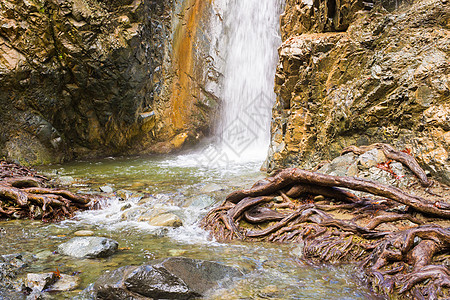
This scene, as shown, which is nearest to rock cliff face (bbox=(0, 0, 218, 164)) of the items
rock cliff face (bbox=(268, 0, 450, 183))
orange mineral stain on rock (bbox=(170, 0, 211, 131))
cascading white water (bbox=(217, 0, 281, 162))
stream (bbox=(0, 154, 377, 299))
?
orange mineral stain on rock (bbox=(170, 0, 211, 131))

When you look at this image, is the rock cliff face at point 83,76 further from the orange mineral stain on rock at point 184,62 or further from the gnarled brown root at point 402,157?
the gnarled brown root at point 402,157

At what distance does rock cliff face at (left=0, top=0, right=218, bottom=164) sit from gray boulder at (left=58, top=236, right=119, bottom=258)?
9930mm

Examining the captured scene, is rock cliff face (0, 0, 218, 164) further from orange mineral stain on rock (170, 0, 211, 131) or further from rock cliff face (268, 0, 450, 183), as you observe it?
rock cliff face (268, 0, 450, 183)

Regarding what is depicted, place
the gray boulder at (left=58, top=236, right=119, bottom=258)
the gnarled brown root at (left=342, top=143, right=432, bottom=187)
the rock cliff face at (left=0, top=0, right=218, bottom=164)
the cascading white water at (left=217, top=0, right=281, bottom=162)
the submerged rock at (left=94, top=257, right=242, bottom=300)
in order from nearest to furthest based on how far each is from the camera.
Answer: the submerged rock at (left=94, top=257, right=242, bottom=300)
the gray boulder at (left=58, top=236, right=119, bottom=258)
the gnarled brown root at (left=342, top=143, right=432, bottom=187)
the rock cliff face at (left=0, top=0, right=218, bottom=164)
the cascading white water at (left=217, top=0, right=281, bottom=162)

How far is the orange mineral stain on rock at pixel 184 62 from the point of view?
1784 centimetres

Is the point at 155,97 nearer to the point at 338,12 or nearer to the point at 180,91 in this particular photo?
the point at 180,91

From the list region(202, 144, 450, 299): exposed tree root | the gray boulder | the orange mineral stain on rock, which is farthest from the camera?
the orange mineral stain on rock

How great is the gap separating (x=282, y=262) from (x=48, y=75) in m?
13.2

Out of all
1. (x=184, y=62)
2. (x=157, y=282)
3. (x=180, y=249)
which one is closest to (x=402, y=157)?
(x=180, y=249)

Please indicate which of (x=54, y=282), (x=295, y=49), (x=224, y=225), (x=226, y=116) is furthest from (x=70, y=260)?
(x=226, y=116)

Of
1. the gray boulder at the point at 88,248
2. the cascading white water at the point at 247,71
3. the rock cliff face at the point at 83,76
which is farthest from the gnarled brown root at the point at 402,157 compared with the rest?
the cascading white water at the point at 247,71

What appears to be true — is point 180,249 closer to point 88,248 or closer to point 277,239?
point 88,248

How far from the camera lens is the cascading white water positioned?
750 inches

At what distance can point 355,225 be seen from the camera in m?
3.78
